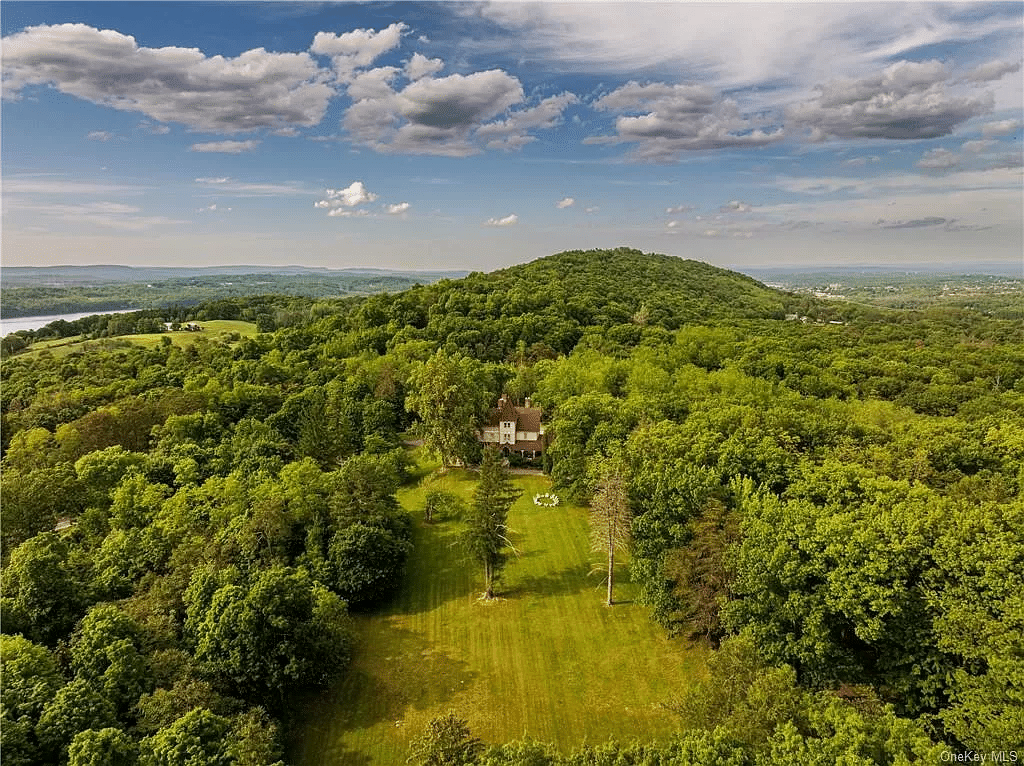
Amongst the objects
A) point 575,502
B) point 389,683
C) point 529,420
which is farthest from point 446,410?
point 389,683

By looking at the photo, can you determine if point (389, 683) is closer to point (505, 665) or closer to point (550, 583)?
point (505, 665)

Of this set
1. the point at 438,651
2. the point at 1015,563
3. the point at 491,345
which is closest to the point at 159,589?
the point at 438,651

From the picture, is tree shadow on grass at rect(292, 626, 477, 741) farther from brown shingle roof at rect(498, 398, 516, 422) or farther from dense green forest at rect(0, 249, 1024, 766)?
brown shingle roof at rect(498, 398, 516, 422)

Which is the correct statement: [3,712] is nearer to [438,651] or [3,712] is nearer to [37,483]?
[438,651]

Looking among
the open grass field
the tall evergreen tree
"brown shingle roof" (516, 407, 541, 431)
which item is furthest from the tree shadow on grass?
the open grass field

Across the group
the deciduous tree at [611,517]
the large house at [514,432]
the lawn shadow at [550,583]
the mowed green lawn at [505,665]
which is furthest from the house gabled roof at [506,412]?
the deciduous tree at [611,517]

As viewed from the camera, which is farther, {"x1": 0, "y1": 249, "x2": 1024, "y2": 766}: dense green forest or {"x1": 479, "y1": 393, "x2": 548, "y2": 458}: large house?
{"x1": 479, "y1": 393, "x2": 548, "y2": 458}: large house
